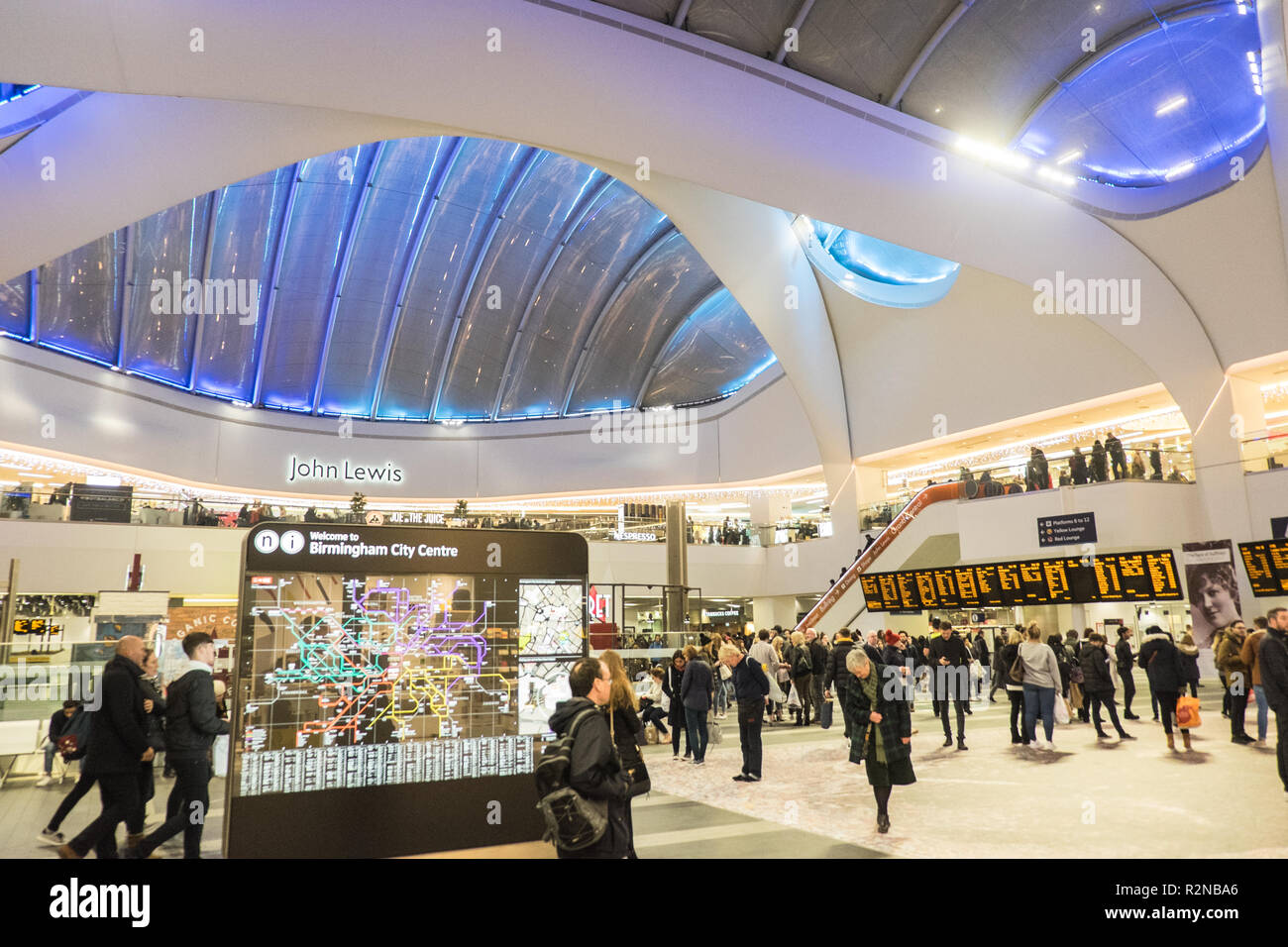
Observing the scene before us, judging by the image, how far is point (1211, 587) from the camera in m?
16.8

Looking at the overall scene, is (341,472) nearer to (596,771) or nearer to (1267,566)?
(1267,566)

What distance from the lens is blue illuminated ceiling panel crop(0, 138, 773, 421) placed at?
25.3 metres

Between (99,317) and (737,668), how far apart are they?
24941 mm

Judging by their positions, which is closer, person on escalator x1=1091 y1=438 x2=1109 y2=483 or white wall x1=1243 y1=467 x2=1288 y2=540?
white wall x1=1243 y1=467 x2=1288 y2=540

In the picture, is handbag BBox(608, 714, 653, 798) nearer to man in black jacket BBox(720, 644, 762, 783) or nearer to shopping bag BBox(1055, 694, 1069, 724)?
man in black jacket BBox(720, 644, 762, 783)

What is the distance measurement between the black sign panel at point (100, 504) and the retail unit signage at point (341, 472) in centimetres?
829

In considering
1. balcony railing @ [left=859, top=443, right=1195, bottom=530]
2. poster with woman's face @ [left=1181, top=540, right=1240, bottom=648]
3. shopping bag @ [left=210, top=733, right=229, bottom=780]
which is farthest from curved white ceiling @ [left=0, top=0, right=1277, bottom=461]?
shopping bag @ [left=210, top=733, right=229, bottom=780]

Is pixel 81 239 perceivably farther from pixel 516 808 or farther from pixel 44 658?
pixel 516 808

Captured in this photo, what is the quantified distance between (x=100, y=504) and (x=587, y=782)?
23277mm

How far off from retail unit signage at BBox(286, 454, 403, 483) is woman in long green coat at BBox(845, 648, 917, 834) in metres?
27.9

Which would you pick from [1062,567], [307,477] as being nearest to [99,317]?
[307,477]

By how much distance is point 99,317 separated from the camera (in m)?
25.6

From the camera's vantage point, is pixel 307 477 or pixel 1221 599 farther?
pixel 307 477

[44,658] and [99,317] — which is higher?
[99,317]
